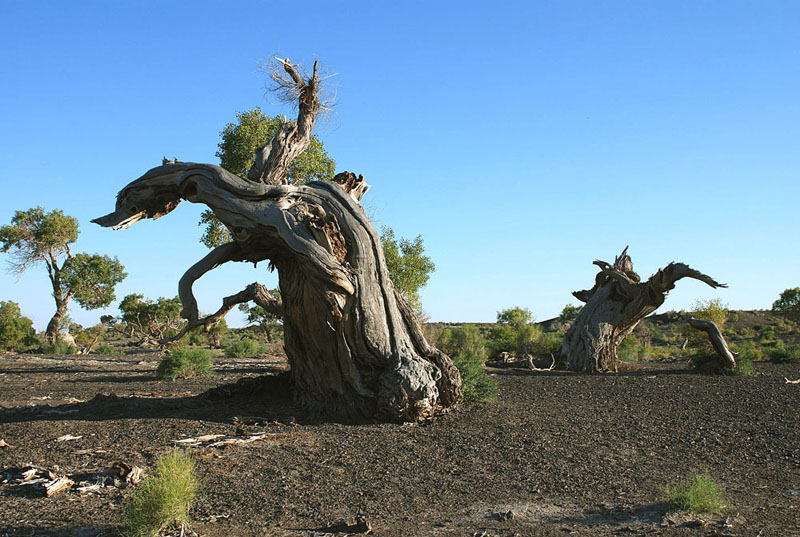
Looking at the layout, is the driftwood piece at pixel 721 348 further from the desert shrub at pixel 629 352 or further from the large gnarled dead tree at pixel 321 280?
the large gnarled dead tree at pixel 321 280

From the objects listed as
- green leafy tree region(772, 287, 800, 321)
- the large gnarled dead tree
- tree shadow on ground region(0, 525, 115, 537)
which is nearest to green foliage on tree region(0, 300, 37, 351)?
the large gnarled dead tree

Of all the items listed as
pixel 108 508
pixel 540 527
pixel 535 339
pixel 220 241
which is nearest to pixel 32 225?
pixel 220 241

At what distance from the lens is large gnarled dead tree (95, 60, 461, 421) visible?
341 inches

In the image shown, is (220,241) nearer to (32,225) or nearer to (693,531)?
(693,531)

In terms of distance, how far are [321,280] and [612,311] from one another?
1121 centimetres

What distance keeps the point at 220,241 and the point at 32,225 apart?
20.0 meters

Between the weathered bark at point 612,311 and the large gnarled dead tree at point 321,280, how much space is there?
8.47 m

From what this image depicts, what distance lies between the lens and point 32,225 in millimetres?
32594

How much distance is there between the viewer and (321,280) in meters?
8.62

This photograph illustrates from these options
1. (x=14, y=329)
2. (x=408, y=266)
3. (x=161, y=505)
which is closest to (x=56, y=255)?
(x=14, y=329)

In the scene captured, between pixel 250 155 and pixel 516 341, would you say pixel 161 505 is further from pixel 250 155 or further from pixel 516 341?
pixel 516 341

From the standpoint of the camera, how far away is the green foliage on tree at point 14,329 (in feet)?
98.3

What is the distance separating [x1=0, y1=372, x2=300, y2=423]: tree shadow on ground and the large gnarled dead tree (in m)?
0.65

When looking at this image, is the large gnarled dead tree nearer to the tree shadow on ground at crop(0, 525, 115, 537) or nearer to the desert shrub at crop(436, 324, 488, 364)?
the tree shadow on ground at crop(0, 525, 115, 537)
